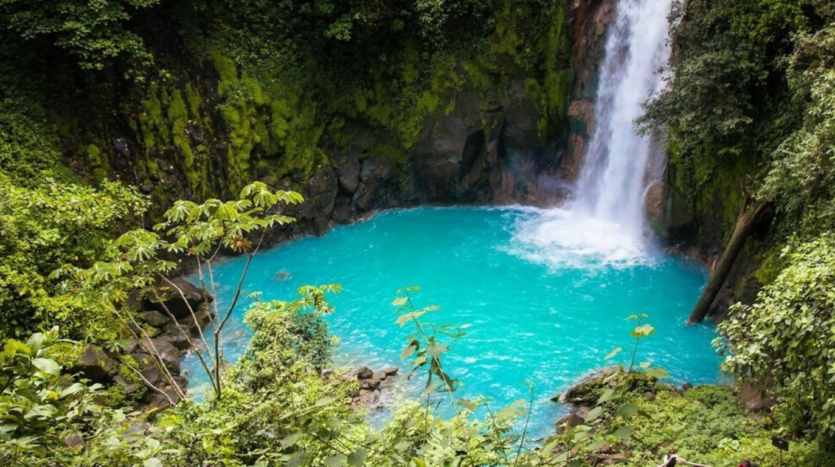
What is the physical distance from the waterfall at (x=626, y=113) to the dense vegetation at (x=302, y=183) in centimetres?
167

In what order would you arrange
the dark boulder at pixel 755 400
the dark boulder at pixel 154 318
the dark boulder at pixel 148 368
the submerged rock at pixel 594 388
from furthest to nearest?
1. the dark boulder at pixel 154 318
2. the dark boulder at pixel 148 368
3. the submerged rock at pixel 594 388
4. the dark boulder at pixel 755 400

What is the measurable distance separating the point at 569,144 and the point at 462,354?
1021 centimetres

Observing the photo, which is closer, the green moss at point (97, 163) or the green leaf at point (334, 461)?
the green leaf at point (334, 461)

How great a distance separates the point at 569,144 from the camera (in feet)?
60.5

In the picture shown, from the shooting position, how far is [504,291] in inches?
540

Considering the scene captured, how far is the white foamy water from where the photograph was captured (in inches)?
598

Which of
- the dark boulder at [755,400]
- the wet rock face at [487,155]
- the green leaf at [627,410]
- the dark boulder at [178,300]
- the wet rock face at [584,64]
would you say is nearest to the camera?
the green leaf at [627,410]

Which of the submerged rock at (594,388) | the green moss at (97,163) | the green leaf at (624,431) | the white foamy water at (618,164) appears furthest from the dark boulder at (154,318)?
the green leaf at (624,431)

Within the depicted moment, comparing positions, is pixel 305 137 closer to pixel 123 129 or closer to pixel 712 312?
pixel 123 129

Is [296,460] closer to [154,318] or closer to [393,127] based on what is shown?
[154,318]

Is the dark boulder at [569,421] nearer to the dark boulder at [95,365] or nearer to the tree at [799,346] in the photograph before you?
the tree at [799,346]

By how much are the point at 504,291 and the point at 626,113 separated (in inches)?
283

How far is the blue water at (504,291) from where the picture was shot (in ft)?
35.7

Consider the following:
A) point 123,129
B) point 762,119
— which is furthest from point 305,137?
point 762,119
